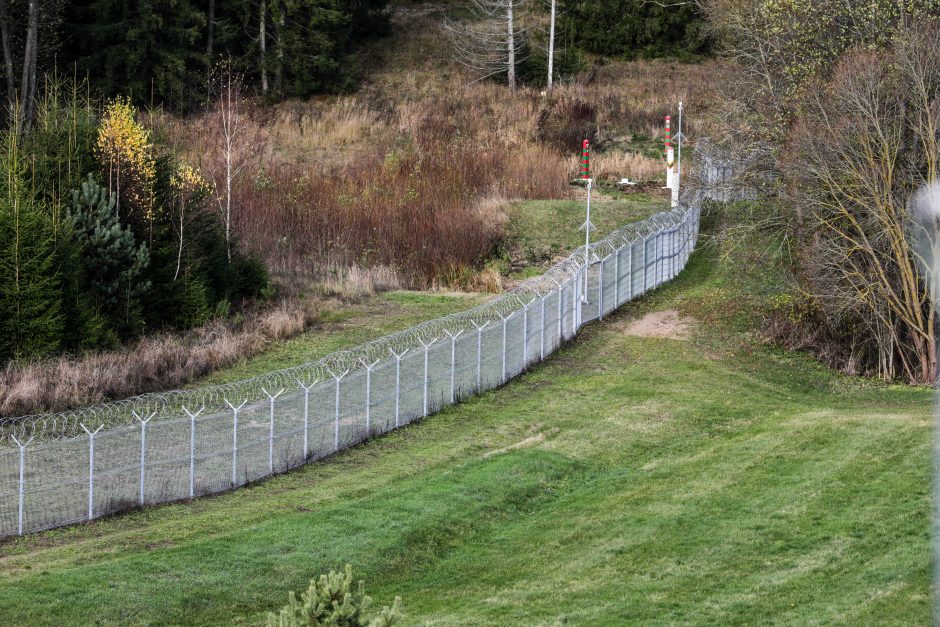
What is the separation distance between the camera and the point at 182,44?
56.5 metres

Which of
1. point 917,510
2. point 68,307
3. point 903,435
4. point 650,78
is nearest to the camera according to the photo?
point 917,510

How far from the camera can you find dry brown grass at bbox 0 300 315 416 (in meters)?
25.1

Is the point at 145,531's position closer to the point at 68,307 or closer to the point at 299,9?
the point at 68,307

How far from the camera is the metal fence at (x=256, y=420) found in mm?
18859

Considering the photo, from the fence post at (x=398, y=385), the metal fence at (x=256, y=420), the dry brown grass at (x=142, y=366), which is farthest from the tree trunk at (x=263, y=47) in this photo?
the fence post at (x=398, y=385)

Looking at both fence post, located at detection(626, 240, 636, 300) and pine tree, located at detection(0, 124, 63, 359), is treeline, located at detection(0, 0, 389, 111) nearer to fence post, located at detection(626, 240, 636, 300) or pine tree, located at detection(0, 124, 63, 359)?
pine tree, located at detection(0, 124, 63, 359)

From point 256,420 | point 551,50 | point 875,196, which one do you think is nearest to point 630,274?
point 875,196

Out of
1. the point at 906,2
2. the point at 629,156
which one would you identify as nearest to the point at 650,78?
the point at 629,156

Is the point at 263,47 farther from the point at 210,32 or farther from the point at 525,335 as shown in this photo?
the point at 525,335

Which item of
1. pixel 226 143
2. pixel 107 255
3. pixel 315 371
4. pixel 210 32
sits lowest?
pixel 315 371

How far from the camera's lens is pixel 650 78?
205 ft

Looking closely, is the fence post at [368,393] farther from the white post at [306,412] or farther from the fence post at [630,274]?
the fence post at [630,274]

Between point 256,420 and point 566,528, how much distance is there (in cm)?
674

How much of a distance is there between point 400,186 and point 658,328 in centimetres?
1562
